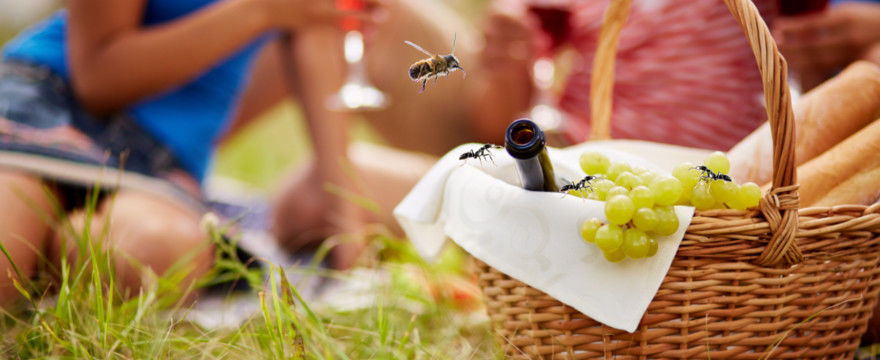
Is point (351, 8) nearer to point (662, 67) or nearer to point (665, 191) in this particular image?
point (662, 67)

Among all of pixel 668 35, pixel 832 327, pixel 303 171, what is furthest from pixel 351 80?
pixel 832 327

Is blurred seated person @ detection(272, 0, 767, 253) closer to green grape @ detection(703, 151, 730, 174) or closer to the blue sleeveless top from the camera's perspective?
the blue sleeveless top

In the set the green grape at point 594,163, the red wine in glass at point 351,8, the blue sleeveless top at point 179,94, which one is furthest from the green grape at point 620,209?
the blue sleeveless top at point 179,94

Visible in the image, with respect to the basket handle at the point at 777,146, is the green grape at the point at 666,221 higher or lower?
lower

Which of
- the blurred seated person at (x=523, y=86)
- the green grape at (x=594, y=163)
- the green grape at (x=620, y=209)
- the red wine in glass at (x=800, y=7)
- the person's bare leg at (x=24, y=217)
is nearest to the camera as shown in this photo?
the green grape at (x=620, y=209)

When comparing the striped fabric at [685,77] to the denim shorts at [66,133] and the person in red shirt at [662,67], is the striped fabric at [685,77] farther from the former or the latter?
the denim shorts at [66,133]

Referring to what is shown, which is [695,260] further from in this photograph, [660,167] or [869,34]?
[869,34]

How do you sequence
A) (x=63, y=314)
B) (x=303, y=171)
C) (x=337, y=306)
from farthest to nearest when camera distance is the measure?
(x=303, y=171) → (x=337, y=306) → (x=63, y=314)

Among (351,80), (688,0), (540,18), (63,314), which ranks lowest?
(63,314)
